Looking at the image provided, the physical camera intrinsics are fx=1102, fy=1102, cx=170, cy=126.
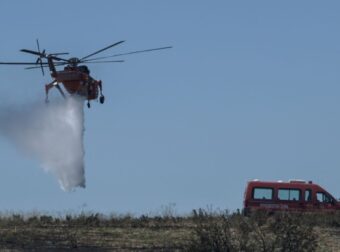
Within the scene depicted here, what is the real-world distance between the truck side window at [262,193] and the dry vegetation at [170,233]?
10.5 metres

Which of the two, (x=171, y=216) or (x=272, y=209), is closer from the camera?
(x=171, y=216)

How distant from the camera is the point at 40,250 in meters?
26.7

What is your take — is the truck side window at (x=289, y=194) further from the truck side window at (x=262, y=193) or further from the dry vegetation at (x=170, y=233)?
the dry vegetation at (x=170, y=233)

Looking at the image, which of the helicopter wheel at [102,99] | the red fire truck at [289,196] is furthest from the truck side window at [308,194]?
the helicopter wheel at [102,99]

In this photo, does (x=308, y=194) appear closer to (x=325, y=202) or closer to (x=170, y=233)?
(x=325, y=202)

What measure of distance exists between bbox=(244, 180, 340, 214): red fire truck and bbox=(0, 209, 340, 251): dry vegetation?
33.3 ft

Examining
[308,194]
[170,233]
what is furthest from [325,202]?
[170,233]

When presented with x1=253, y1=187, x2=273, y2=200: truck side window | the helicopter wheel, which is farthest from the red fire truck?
the helicopter wheel

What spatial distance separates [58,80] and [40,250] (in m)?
20.4

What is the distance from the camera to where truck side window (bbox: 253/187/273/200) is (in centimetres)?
4722

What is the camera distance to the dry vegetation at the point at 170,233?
25812 mm

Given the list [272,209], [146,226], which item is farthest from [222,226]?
[272,209]

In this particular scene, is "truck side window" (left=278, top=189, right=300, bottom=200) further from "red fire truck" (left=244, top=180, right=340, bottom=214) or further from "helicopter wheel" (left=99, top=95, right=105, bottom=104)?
"helicopter wheel" (left=99, top=95, right=105, bottom=104)

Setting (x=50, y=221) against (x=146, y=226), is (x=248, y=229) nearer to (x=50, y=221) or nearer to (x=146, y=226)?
(x=146, y=226)
